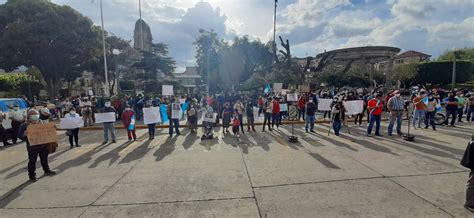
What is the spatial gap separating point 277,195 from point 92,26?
107ft

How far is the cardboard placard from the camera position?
5.47 m

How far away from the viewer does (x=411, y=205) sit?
3986mm

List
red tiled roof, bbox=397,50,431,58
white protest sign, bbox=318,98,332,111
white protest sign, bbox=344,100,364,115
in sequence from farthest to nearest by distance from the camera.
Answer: red tiled roof, bbox=397,50,431,58 < white protest sign, bbox=318,98,332,111 < white protest sign, bbox=344,100,364,115

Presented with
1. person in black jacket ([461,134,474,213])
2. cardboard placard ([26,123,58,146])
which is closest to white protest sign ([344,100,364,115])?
person in black jacket ([461,134,474,213])

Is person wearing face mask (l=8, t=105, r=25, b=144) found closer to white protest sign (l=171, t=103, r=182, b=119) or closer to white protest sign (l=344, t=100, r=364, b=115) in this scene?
white protest sign (l=171, t=103, r=182, b=119)

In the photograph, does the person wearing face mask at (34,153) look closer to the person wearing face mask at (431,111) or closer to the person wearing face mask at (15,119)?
the person wearing face mask at (15,119)

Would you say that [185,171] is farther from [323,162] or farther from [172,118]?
[172,118]

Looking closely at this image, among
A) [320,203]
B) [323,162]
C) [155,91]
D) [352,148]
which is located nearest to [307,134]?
[352,148]

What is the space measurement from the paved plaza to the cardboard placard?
86cm

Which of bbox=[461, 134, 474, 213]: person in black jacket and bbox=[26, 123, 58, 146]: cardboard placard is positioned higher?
bbox=[26, 123, 58, 146]: cardboard placard

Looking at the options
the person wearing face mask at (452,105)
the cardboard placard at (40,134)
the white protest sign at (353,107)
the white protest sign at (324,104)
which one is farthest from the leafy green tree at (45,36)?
the person wearing face mask at (452,105)

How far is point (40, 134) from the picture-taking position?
559 cm

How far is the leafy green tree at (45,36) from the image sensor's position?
24.7 metres

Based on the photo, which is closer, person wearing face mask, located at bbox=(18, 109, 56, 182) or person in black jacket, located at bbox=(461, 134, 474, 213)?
person in black jacket, located at bbox=(461, 134, 474, 213)
